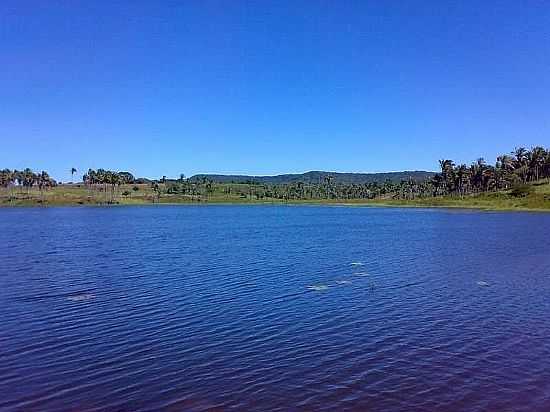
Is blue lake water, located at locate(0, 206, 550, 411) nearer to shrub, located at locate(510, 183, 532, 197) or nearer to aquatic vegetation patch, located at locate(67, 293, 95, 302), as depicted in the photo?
aquatic vegetation patch, located at locate(67, 293, 95, 302)

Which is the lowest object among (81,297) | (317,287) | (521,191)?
(317,287)

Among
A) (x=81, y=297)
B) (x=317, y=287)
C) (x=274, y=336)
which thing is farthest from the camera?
(x=317, y=287)

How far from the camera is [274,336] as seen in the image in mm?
19891

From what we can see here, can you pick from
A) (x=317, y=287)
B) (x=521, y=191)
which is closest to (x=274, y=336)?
(x=317, y=287)

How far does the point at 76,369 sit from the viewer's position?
52.2 feet

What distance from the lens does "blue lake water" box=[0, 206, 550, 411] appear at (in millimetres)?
13836

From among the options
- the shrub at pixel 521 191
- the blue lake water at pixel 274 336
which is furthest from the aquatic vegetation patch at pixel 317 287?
the shrub at pixel 521 191

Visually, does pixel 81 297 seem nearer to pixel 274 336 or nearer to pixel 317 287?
pixel 274 336

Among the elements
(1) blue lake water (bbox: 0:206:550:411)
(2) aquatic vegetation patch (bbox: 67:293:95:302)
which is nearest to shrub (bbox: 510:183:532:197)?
(1) blue lake water (bbox: 0:206:550:411)

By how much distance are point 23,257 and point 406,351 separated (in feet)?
128

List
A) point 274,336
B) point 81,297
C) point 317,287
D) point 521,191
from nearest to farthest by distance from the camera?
point 274,336, point 81,297, point 317,287, point 521,191

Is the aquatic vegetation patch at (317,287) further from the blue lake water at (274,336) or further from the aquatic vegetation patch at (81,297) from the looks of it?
the aquatic vegetation patch at (81,297)

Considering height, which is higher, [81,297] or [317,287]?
[81,297]

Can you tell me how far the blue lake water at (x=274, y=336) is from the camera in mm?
13836
